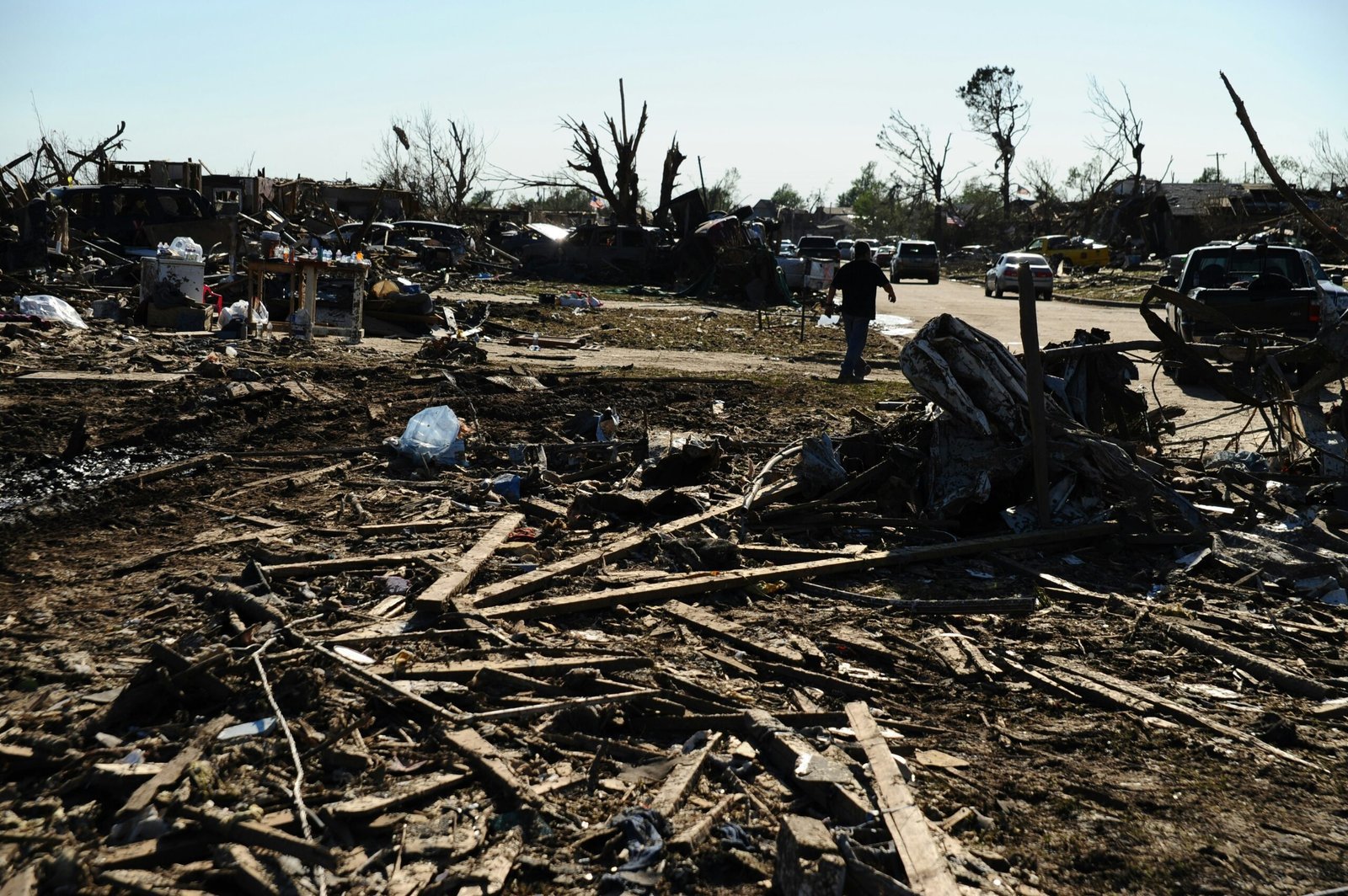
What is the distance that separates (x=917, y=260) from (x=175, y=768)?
44.1 metres

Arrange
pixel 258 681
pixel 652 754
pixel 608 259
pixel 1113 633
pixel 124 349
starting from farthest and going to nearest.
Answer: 1. pixel 608 259
2. pixel 124 349
3. pixel 1113 633
4. pixel 258 681
5. pixel 652 754

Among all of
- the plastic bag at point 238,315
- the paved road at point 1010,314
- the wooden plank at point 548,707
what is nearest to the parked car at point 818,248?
the paved road at point 1010,314

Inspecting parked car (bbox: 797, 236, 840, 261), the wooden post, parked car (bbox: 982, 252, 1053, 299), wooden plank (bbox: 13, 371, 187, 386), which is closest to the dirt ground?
the wooden post

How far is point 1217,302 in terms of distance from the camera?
14.9m

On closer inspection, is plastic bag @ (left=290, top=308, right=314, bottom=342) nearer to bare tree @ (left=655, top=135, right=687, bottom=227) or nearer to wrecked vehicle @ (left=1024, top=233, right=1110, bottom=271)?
bare tree @ (left=655, top=135, right=687, bottom=227)

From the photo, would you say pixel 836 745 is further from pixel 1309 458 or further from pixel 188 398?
Answer: pixel 188 398

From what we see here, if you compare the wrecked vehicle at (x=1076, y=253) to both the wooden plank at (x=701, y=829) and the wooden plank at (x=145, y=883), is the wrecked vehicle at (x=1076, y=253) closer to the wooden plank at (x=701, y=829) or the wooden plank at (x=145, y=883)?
the wooden plank at (x=701, y=829)

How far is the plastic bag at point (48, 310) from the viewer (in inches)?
624

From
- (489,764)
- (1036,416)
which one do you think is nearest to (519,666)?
(489,764)

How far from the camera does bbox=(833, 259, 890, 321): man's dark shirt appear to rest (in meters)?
14.4

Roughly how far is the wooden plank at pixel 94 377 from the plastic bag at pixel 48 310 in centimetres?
402

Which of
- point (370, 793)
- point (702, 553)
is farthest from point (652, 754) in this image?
point (702, 553)

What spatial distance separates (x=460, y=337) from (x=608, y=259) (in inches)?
804

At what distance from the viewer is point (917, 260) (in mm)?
45188
